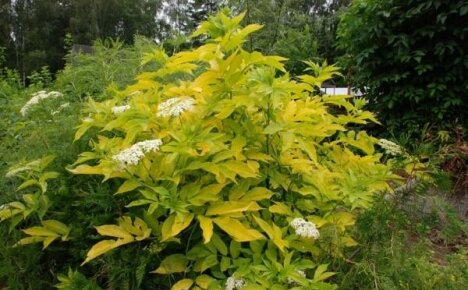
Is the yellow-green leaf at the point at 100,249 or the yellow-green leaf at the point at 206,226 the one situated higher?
the yellow-green leaf at the point at 206,226

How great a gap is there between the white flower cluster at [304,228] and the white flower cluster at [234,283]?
25 cm

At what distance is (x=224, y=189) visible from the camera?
5.61ft

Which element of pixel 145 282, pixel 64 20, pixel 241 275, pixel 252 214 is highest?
pixel 64 20

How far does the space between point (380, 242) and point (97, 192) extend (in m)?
1.04

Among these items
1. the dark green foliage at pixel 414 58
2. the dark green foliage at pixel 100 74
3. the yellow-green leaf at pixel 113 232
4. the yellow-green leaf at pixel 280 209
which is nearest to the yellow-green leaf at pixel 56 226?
the yellow-green leaf at pixel 113 232

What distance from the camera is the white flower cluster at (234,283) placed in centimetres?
148

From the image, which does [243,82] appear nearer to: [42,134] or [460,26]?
[42,134]

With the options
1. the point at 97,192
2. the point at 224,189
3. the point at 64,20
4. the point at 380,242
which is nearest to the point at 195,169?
the point at 224,189

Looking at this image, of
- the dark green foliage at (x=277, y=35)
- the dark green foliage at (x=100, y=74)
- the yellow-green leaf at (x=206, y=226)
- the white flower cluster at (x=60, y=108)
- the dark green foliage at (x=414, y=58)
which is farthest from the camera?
the dark green foliage at (x=277, y=35)

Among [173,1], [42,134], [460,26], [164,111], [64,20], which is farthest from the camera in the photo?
[173,1]

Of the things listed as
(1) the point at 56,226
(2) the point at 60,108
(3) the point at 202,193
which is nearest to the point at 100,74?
(2) the point at 60,108

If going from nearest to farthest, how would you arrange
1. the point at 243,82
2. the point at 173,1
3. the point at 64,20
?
1. the point at 243,82
2. the point at 64,20
3. the point at 173,1

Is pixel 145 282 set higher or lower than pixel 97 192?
lower

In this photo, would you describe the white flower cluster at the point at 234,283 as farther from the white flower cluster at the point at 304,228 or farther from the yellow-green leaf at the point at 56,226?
the yellow-green leaf at the point at 56,226
